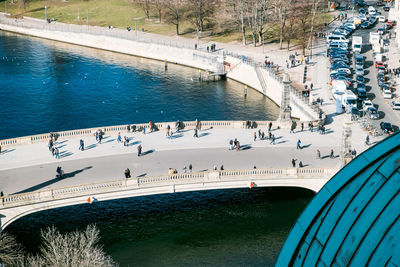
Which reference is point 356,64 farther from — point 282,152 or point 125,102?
point 282,152

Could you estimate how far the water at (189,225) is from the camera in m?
54.0

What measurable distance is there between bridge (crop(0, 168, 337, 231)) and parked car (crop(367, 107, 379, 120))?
24409mm

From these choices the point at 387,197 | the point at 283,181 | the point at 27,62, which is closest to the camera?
the point at 387,197

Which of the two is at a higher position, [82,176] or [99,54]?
[99,54]

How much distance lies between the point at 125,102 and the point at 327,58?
123 feet

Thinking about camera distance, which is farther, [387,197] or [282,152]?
[282,152]

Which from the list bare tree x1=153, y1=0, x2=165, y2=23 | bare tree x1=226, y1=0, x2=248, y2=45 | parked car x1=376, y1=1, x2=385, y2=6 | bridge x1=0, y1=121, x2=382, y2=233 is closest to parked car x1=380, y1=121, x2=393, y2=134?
bridge x1=0, y1=121, x2=382, y2=233

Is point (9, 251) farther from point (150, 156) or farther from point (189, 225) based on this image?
point (150, 156)

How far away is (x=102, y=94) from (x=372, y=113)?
43.8 metres

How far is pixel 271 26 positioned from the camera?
421 feet

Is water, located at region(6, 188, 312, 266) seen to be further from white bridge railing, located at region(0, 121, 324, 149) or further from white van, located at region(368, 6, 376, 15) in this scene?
white van, located at region(368, 6, 376, 15)

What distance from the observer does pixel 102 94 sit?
102 metres

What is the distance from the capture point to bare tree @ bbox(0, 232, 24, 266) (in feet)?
165

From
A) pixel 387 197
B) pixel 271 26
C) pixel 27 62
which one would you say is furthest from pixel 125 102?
pixel 387 197
